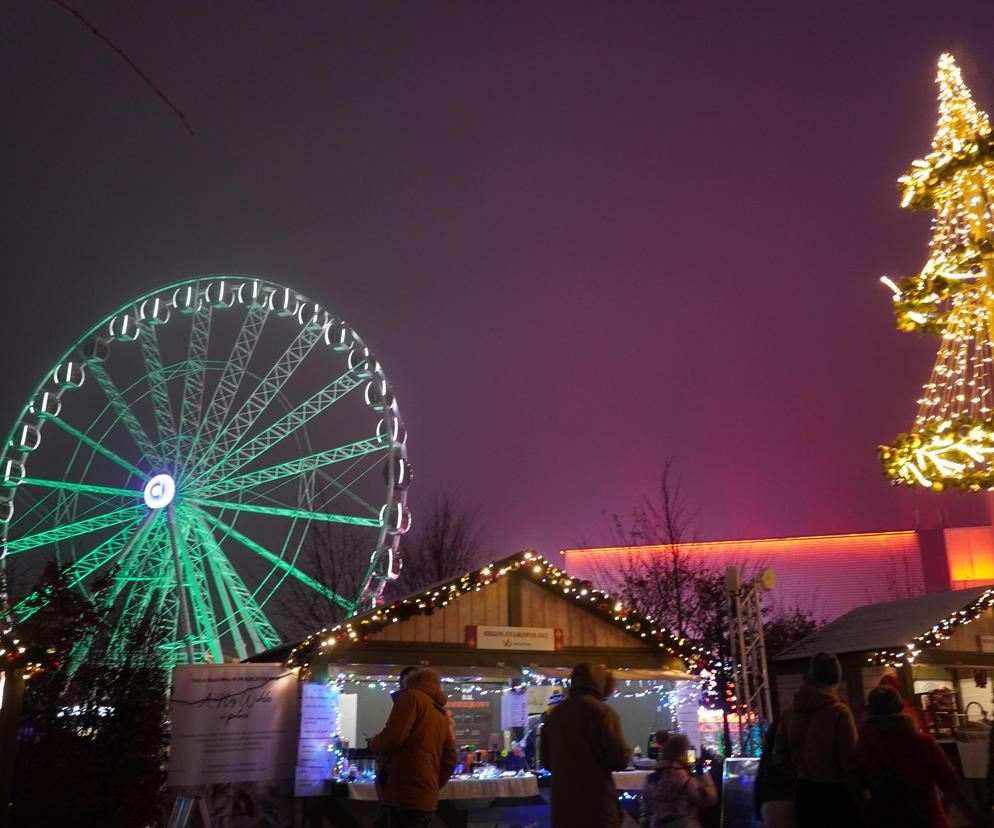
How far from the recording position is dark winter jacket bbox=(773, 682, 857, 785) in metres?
5.62

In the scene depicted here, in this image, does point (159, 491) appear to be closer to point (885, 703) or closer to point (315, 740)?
point (315, 740)

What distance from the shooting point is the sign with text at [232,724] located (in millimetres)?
9516

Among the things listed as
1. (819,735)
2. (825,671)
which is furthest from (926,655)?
(819,735)

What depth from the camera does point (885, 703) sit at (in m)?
5.38

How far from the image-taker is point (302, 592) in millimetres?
39500

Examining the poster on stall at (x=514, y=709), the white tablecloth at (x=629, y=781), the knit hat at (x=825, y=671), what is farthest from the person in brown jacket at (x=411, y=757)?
the poster on stall at (x=514, y=709)

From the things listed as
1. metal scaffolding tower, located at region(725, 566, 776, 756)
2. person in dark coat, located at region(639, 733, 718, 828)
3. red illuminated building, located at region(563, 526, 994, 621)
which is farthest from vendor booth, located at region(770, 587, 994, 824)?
red illuminated building, located at region(563, 526, 994, 621)

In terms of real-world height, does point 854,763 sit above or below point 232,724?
below

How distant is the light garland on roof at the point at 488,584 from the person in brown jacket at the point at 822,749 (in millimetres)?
5679

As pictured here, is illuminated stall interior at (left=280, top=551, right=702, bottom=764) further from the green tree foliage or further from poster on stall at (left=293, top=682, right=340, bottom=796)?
the green tree foliage

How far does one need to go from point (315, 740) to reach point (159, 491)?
787 centimetres

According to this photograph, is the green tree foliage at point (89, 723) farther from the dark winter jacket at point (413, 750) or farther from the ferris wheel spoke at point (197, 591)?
the ferris wheel spoke at point (197, 591)

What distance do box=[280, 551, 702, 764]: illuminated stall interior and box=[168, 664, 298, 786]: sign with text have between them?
47 cm

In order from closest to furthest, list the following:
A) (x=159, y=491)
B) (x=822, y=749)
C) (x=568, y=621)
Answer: (x=822, y=749)
(x=568, y=621)
(x=159, y=491)
